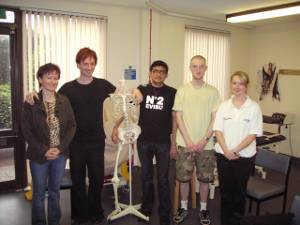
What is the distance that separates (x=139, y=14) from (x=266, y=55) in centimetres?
291

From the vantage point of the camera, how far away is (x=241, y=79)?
2.45 metres

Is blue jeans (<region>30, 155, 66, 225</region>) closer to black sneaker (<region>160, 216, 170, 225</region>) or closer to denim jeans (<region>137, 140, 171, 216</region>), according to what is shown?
denim jeans (<region>137, 140, 171, 216</region>)

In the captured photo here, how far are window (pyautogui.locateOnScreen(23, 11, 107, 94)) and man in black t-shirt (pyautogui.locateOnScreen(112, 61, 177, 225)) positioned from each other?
5.57ft

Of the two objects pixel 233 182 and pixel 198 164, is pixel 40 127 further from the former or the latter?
pixel 233 182

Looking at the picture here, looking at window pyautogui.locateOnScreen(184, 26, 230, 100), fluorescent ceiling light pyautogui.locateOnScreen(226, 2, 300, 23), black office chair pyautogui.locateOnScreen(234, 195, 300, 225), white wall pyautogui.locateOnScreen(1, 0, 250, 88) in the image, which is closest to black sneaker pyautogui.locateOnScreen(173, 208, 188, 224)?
black office chair pyautogui.locateOnScreen(234, 195, 300, 225)

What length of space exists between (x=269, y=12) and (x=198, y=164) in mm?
2710

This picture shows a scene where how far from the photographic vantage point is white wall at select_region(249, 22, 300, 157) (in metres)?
5.36

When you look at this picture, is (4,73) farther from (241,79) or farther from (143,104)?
(241,79)

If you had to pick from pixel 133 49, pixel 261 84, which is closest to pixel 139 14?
pixel 133 49

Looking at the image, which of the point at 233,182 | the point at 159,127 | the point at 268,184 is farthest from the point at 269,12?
the point at 233,182

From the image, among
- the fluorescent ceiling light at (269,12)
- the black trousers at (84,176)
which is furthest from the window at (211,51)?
the black trousers at (84,176)

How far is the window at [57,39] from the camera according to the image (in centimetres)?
383

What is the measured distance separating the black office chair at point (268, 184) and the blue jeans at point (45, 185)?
1.91m

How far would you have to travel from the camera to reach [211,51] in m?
5.57
